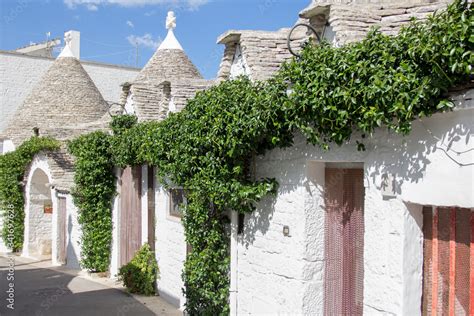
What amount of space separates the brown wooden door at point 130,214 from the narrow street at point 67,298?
0.87 m

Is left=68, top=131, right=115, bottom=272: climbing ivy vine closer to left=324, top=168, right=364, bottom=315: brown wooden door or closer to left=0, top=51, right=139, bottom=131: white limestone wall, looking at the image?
left=324, top=168, right=364, bottom=315: brown wooden door

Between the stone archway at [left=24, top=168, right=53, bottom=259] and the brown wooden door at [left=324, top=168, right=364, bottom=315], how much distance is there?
45.3 ft

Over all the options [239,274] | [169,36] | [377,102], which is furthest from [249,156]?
[169,36]

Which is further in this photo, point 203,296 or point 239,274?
point 203,296

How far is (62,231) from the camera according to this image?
623 inches

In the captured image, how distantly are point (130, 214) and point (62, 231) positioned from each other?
4476 mm

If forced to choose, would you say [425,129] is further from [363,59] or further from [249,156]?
[249,156]

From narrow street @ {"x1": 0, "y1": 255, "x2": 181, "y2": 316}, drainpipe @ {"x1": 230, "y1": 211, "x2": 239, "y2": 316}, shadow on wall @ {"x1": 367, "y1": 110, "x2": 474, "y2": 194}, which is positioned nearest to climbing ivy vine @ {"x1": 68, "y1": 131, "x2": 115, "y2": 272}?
narrow street @ {"x1": 0, "y1": 255, "x2": 181, "y2": 316}

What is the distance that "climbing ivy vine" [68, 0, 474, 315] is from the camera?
13.9 ft

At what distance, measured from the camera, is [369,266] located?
522 cm

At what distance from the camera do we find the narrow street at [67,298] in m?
9.77

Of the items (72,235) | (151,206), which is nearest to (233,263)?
(151,206)

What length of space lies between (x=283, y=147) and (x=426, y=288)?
2320mm

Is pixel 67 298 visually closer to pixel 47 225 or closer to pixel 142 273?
pixel 142 273
